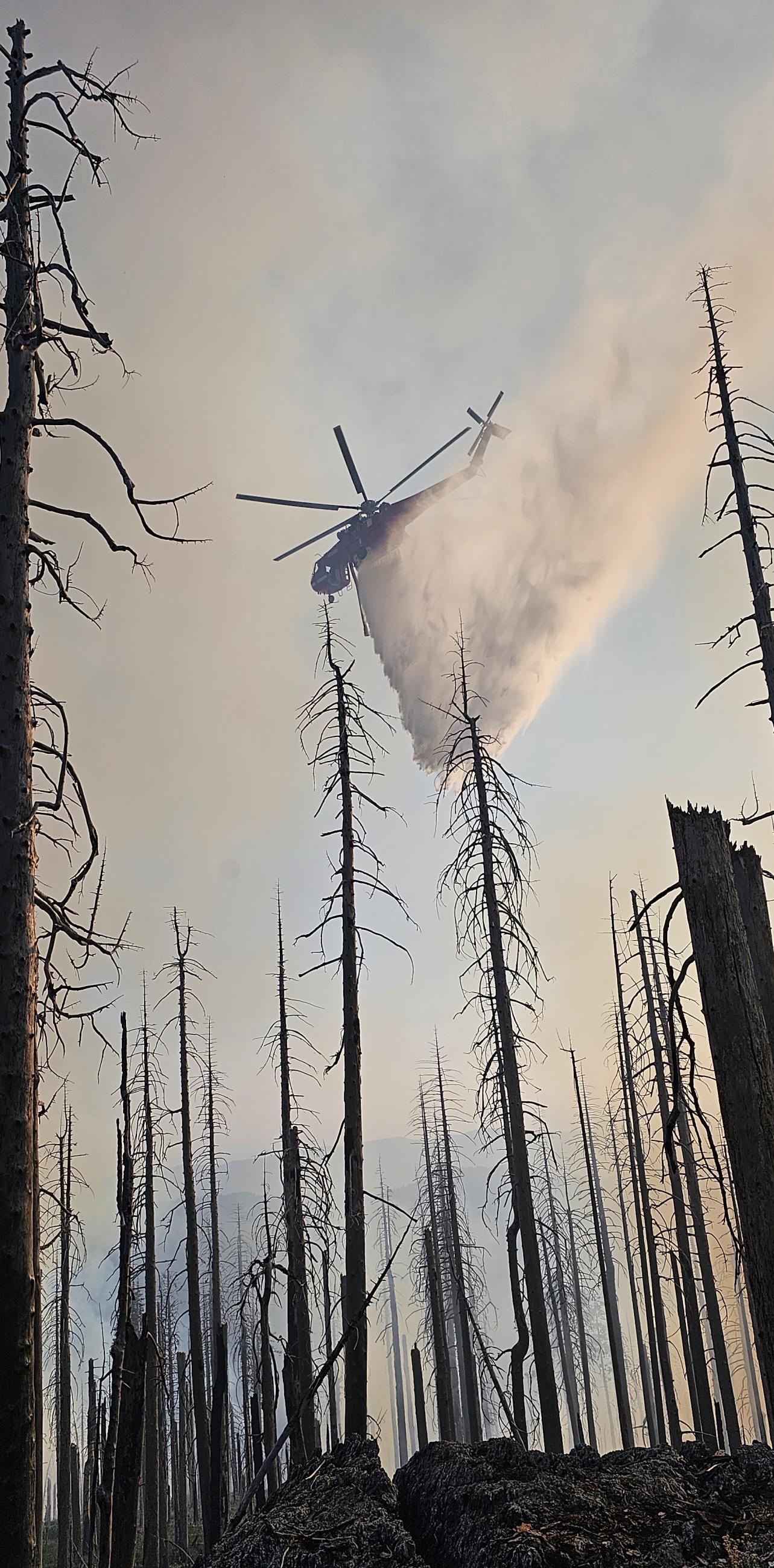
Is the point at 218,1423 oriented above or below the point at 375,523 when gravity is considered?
below

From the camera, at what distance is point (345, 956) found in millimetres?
13508

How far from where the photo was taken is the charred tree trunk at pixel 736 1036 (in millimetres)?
4191

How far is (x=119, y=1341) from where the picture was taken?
708cm

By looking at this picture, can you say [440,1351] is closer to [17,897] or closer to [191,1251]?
[191,1251]

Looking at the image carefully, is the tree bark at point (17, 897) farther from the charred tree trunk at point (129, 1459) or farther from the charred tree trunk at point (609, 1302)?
the charred tree trunk at point (609, 1302)

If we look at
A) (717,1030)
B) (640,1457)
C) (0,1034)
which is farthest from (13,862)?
(640,1457)

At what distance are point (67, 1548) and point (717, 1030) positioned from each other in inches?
1028

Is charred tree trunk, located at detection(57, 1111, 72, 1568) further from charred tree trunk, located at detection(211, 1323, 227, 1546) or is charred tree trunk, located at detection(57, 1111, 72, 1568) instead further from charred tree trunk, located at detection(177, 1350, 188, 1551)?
charred tree trunk, located at detection(211, 1323, 227, 1546)

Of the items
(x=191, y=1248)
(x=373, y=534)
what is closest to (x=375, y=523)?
(x=373, y=534)

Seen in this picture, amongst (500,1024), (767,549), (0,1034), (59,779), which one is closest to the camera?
(0,1034)

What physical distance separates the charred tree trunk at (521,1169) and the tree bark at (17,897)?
1017 centimetres

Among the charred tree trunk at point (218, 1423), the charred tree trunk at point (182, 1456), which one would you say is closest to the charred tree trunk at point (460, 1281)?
the charred tree trunk at point (182, 1456)

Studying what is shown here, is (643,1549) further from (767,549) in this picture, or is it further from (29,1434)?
(767,549)

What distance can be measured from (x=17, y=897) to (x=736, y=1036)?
145 inches
